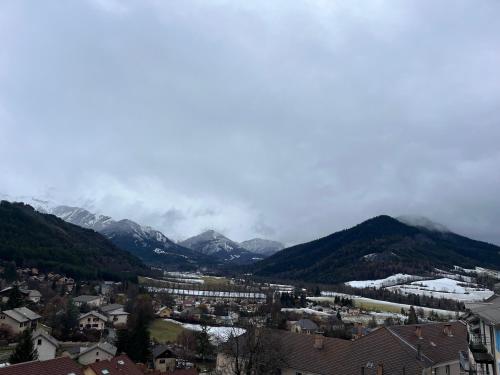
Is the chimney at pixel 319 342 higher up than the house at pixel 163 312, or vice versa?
the chimney at pixel 319 342

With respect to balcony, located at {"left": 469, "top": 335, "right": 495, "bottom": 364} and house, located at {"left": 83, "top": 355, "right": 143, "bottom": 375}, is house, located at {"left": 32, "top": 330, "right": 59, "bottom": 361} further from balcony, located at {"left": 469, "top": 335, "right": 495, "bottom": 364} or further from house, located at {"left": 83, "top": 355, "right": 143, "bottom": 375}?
balcony, located at {"left": 469, "top": 335, "right": 495, "bottom": 364}

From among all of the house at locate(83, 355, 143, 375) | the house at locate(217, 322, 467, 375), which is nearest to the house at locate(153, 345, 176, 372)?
the house at locate(83, 355, 143, 375)

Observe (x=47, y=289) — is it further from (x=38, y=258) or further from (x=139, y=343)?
(x=139, y=343)

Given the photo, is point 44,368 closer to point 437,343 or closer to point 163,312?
point 437,343

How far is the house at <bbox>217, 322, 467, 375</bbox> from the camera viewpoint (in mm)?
40594

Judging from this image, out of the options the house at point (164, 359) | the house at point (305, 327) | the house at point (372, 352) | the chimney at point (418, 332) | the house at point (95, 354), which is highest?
the chimney at point (418, 332)

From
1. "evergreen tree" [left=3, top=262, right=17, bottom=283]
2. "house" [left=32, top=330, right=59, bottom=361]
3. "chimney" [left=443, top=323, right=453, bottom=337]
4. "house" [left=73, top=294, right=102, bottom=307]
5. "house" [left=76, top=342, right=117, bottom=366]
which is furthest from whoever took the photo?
"evergreen tree" [left=3, top=262, right=17, bottom=283]

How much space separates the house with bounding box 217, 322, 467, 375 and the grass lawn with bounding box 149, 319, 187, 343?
47.9m

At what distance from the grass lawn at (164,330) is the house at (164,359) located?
2146cm

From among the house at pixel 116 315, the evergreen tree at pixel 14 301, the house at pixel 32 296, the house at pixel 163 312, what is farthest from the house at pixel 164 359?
the house at pixel 32 296

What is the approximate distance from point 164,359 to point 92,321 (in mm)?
36178

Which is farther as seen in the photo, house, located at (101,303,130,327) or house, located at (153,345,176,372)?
house, located at (101,303,130,327)

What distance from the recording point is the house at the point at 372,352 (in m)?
40.6

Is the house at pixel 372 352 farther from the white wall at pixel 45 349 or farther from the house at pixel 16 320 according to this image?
the house at pixel 16 320
